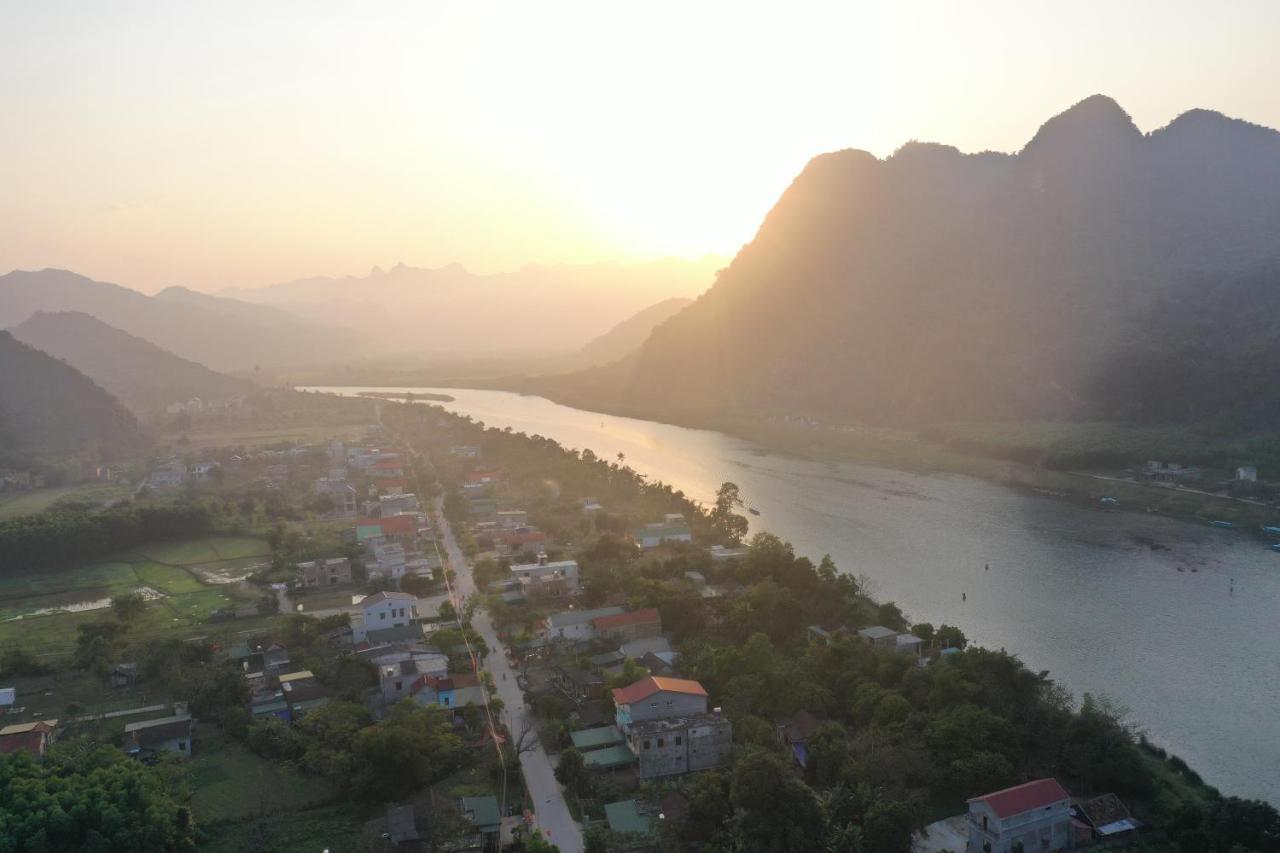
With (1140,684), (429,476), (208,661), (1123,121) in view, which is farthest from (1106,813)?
(1123,121)

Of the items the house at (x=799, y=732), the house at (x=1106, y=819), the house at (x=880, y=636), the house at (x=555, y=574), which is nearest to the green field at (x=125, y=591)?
the house at (x=555, y=574)

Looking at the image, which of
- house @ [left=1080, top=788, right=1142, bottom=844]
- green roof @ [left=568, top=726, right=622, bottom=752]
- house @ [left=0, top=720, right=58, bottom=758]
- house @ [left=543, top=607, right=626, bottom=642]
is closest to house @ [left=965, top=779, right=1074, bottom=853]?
house @ [left=1080, top=788, right=1142, bottom=844]

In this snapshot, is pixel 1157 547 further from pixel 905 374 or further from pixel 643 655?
pixel 905 374

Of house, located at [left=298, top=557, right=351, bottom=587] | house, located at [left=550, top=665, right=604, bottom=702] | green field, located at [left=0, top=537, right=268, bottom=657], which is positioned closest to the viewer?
house, located at [left=550, top=665, right=604, bottom=702]

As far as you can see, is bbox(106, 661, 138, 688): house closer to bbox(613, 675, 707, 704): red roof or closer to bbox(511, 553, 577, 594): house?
bbox(511, 553, 577, 594): house

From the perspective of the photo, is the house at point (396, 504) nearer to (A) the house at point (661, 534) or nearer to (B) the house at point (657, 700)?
(A) the house at point (661, 534)
